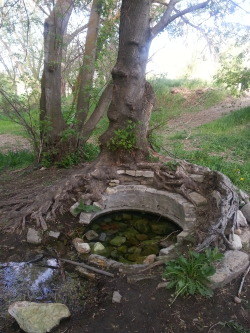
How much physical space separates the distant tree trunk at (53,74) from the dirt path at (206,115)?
5309 millimetres

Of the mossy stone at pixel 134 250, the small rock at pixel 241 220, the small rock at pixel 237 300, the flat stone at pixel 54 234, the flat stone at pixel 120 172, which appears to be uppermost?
the flat stone at pixel 120 172

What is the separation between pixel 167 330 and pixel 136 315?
0.31 metres

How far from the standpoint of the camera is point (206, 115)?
12.0 meters

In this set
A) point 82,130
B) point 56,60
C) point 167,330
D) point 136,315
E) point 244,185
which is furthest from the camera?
point 82,130

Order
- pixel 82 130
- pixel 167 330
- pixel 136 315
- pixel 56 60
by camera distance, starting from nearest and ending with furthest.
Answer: pixel 167 330
pixel 136 315
pixel 56 60
pixel 82 130

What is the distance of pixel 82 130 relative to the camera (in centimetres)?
656

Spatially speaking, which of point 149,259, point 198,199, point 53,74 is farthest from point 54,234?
point 53,74

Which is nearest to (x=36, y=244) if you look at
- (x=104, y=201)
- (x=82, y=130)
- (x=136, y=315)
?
(x=104, y=201)

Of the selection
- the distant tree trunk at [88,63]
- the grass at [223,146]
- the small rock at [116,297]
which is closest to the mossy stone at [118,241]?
the small rock at [116,297]

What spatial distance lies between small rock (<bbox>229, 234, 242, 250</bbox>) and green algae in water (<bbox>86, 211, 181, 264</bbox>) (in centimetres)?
89

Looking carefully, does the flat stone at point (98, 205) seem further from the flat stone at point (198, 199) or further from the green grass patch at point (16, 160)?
the green grass patch at point (16, 160)

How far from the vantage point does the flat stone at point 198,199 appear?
4.12 metres

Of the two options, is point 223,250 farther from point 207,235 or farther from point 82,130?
point 82,130

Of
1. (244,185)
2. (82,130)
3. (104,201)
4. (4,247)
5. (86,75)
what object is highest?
(86,75)
